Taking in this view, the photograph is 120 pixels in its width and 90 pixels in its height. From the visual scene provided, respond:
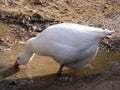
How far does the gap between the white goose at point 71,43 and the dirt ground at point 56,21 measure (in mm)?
374

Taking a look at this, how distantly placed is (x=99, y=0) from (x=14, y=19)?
256 centimetres

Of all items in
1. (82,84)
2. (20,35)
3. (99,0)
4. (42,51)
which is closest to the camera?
(82,84)

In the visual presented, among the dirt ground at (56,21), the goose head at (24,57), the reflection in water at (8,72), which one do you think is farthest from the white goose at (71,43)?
the reflection in water at (8,72)

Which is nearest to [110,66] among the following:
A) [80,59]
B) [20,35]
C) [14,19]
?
[80,59]

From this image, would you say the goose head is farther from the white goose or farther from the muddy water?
the white goose

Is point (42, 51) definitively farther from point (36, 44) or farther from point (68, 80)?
point (68, 80)

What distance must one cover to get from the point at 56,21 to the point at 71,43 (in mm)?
2712

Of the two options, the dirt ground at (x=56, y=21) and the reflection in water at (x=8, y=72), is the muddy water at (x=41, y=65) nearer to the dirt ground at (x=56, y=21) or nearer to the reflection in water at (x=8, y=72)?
the reflection in water at (x=8, y=72)

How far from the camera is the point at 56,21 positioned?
1010 centimetres

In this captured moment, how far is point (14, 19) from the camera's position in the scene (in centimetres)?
1007

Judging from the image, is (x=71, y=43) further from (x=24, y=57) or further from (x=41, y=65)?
(x=24, y=57)

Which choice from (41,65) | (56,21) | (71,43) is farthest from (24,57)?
(56,21)

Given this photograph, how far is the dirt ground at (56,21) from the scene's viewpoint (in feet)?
23.8

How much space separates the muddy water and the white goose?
Result: 448 millimetres
